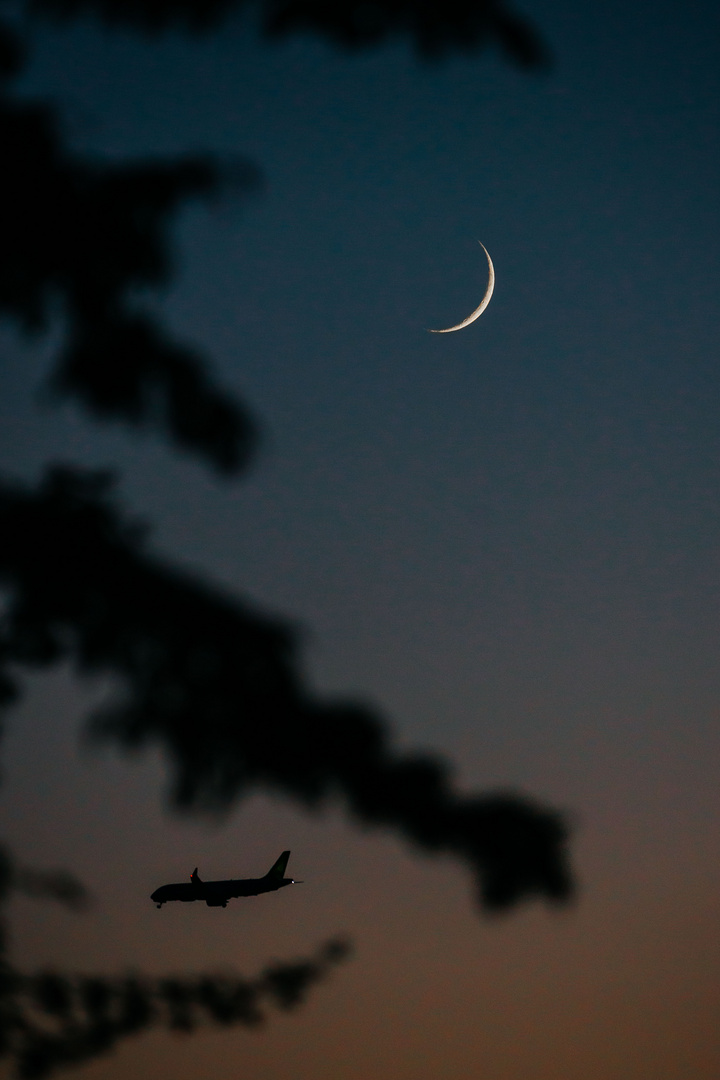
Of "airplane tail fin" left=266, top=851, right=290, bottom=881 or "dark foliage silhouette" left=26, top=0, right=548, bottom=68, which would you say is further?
"airplane tail fin" left=266, top=851, right=290, bottom=881

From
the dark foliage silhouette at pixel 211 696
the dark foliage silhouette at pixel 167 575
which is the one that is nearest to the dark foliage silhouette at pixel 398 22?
the dark foliage silhouette at pixel 167 575

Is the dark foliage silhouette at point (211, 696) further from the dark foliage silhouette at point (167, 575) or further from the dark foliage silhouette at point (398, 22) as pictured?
the dark foliage silhouette at point (398, 22)

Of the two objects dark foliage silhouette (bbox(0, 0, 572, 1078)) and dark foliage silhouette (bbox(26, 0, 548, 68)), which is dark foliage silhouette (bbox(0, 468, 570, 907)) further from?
dark foliage silhouette (bbox(26, 0, 548, 68))

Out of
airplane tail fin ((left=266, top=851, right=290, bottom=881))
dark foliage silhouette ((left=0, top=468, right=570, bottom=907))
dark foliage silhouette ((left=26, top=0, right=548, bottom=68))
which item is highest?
airplane tail fin ((left=266, top=851, right=290, bottom=881))

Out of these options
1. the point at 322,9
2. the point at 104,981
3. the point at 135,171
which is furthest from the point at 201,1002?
the point at 322,9

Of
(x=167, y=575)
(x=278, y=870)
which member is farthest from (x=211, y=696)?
(x=278, y=870)

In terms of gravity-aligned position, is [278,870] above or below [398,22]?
above

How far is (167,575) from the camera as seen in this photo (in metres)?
3.44

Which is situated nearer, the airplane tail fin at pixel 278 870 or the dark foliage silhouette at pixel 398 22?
the dark foliage silhouette at pixel 398 22

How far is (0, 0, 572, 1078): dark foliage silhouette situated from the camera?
9.56 ft

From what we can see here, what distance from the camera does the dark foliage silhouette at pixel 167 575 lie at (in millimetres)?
2914

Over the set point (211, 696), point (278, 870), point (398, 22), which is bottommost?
point (211, 696)

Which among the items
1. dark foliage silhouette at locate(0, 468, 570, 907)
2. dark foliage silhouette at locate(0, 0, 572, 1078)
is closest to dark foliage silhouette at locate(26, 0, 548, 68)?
dark foliage silhouette at locate(0, 0, 572, 1078)

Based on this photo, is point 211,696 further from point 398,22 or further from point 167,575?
point 398,22
